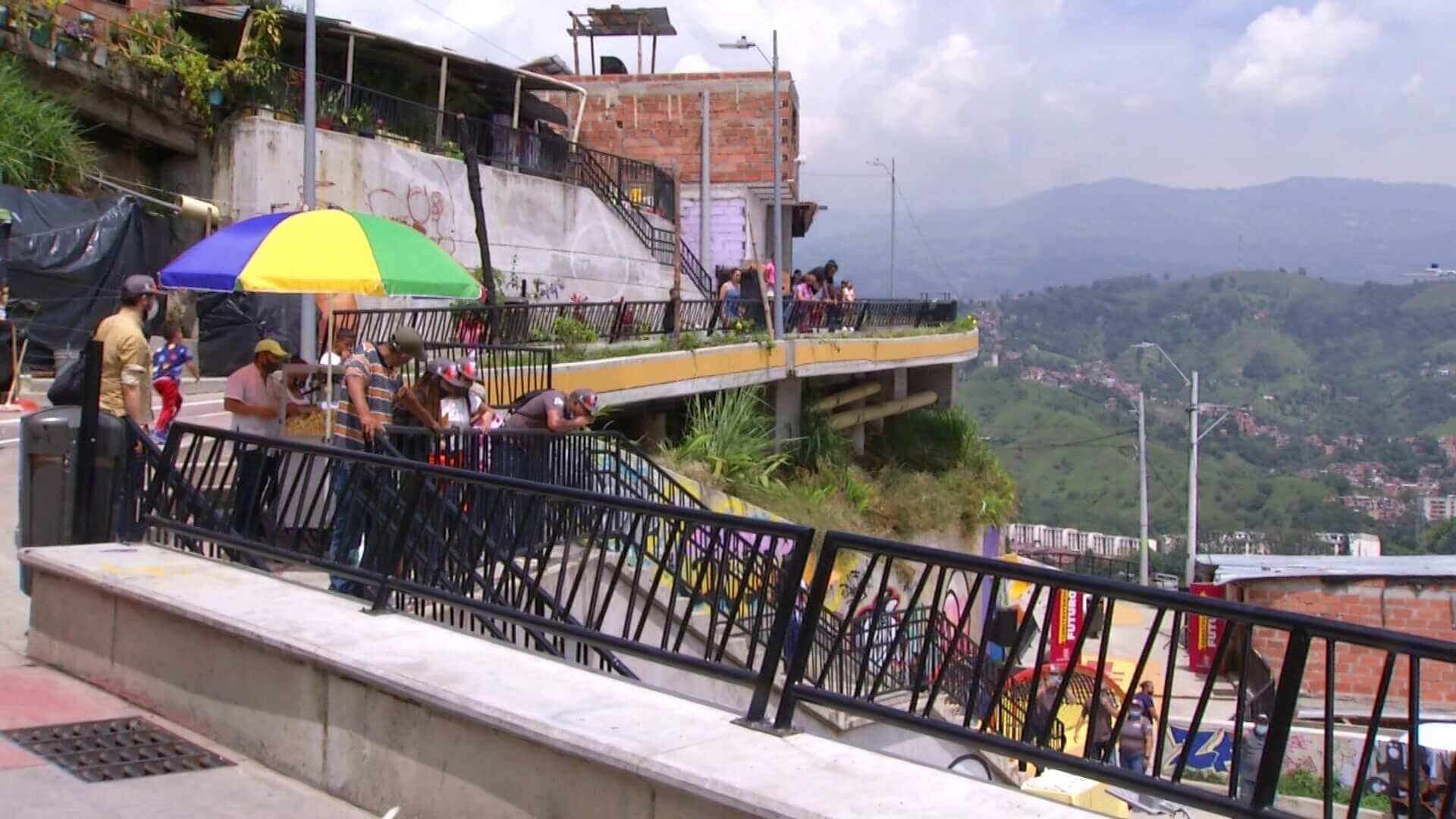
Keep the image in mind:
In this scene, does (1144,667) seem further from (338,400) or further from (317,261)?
(338,400)

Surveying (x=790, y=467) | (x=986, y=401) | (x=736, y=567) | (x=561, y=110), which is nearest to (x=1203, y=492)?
(x=986, y=401)

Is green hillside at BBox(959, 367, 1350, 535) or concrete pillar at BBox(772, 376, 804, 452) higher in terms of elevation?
concrete pillar at BBox(772, 376, 804, 452)

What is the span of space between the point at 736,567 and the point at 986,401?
154 m

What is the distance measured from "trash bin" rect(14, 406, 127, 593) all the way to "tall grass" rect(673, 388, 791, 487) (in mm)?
12935

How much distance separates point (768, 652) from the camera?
210 inches

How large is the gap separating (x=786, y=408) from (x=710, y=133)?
15.6m

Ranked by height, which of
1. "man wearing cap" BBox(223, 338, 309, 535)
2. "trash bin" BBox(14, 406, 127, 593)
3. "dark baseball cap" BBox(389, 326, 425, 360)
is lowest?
"trash bin" BBox(14, 406, 127, 593)

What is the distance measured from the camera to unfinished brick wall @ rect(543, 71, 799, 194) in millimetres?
41906

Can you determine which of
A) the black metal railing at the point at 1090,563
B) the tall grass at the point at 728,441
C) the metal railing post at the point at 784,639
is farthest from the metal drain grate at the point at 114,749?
the black metal railing at the point at 1090,563

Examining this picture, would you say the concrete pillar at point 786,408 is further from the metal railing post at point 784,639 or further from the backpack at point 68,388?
the metal railing post at point 784,639

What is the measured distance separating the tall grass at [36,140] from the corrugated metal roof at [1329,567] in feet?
76.4

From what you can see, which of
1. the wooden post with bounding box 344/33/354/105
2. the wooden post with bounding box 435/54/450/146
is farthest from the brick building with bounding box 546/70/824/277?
the wooden post with bounding box 344/33/354/105

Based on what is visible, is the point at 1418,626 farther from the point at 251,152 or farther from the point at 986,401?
the point at 986,401

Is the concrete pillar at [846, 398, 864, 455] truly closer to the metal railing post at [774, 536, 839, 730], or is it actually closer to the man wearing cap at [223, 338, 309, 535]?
the man wearing cap at [223, 338, 309, 535]
